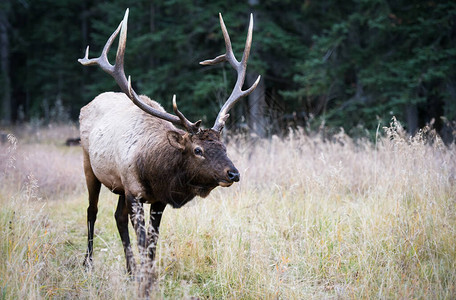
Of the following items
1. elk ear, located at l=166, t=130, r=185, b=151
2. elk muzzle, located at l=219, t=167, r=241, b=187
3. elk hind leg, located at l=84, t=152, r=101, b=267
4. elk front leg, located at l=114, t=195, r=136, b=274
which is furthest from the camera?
elk hind leg, located at l=84, t=152, r=101, b=267

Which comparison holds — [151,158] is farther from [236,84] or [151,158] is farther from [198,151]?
[236,84]

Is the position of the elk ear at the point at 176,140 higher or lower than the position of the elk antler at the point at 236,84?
lower

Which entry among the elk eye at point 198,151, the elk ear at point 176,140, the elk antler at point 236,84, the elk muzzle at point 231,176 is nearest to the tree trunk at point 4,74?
the elk antler at point 236,84

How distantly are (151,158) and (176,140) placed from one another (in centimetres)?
31

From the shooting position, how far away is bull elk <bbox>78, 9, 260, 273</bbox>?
385 centimetres

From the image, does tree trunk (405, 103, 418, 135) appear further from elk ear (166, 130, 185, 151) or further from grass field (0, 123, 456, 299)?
elk ear (166, 130, 185, 151)

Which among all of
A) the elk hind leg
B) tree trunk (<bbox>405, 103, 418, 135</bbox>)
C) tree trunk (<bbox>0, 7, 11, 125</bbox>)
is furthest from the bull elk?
tree trunk (<bbox>0, 7, 11, 125</bbox>)

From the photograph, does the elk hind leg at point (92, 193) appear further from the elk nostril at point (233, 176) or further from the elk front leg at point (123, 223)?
the elk nostril at point (233, 176)

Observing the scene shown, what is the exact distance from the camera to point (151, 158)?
4.09 m

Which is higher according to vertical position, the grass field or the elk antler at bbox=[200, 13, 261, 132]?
the elk antler at bbox=[200, 13, 261, 132]

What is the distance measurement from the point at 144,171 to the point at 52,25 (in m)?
22.0

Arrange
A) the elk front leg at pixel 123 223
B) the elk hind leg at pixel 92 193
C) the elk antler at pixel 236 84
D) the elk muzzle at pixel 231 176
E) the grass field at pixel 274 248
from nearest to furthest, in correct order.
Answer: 1. the grass field at pixel 274 248
2. the elk muzzle at pixel 231 176
3. the elk antler at pixel 236 84
4. the elk front leg at pixel 123 223
5. the elk hind leg at pixel 92 193

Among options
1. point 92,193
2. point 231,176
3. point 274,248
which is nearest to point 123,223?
point 92,193

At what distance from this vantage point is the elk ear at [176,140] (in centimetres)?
395
